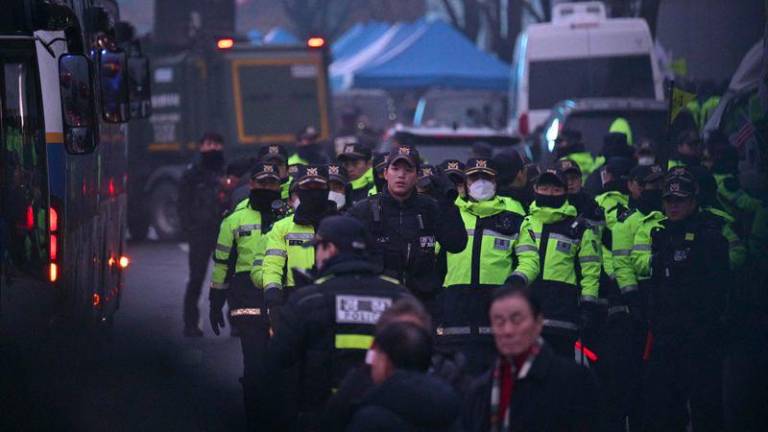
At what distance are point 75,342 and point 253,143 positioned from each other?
1490cm

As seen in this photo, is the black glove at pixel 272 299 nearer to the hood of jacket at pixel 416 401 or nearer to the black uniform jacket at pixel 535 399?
the black uniform jacket at pixel 535 399

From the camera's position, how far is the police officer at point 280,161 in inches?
436

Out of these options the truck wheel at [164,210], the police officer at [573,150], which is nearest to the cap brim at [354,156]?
the police officer at [573,150]

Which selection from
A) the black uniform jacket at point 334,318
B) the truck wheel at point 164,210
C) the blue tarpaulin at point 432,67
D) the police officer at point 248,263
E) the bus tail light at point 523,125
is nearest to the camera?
the black uniform jacket at point 334,318

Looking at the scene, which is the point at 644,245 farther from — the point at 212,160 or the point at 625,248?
the point at 212,160

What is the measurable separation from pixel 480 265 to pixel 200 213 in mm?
5938

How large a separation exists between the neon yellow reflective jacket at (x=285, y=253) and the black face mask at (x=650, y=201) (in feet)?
9.29

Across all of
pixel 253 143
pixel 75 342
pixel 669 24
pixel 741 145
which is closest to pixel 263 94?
pixel 253 143

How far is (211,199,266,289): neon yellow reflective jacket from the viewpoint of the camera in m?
10.3

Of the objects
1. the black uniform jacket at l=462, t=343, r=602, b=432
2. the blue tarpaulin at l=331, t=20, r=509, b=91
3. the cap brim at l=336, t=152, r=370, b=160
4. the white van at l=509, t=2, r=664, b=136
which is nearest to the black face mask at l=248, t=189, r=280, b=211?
the cap brim at l=336, t=152, r=370, b=160

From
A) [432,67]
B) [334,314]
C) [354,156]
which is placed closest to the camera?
[334,314]

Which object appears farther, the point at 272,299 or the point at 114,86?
the point at 114,86

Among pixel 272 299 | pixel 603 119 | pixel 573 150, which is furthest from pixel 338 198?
pixel 603 119

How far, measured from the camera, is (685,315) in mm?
9617
